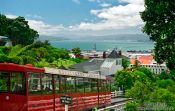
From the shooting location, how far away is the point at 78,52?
5886 inches

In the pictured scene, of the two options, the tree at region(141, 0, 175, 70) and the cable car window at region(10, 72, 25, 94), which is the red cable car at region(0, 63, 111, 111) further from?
the tree at region(141, 0, 175, 70)

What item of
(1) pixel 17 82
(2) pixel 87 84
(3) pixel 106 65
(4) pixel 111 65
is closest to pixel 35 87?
(1) pixel 17 82

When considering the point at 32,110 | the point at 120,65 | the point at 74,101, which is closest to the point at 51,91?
the point at 32,110

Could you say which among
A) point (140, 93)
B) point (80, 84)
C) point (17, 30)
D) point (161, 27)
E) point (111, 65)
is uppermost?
point (17, 30)

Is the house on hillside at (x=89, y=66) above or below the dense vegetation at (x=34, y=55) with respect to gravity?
below

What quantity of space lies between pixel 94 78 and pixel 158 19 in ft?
31.4

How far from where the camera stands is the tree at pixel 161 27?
77.5 feet

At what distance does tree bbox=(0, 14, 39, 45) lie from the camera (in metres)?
122

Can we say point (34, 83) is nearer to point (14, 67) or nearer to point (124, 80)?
point (14, 67)

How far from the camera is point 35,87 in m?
22.3

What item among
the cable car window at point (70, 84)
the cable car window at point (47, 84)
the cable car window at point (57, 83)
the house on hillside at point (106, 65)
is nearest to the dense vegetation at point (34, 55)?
the house on hillside at point (106, 65)

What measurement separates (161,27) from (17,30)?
10144 cm

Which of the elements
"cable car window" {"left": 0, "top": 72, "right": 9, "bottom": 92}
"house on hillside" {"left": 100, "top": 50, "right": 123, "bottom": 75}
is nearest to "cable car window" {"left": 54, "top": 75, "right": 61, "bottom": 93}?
"cable car window" {"left": 0, "top": 72, "right": 9, "bottom": 92}

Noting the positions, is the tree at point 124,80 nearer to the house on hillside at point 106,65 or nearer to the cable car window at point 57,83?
the cable car window at point 57,83
